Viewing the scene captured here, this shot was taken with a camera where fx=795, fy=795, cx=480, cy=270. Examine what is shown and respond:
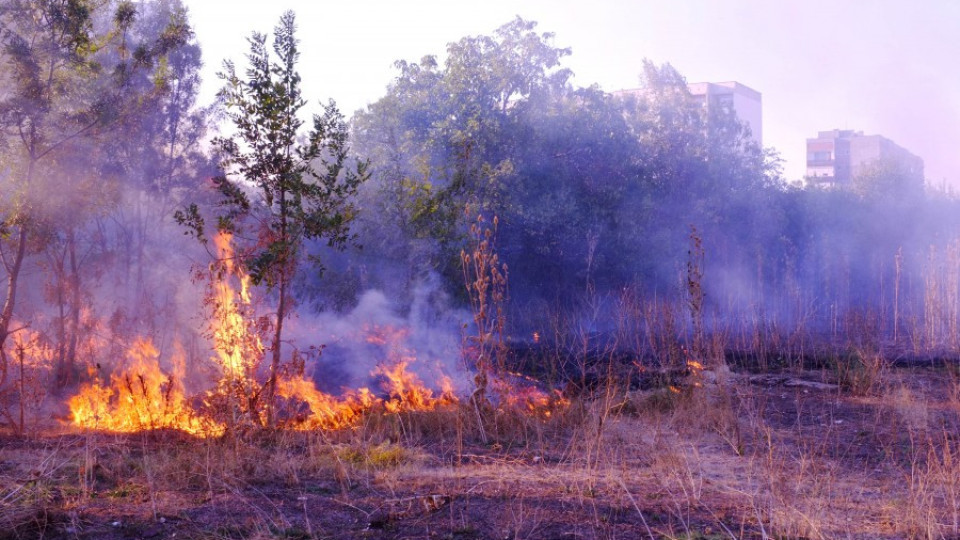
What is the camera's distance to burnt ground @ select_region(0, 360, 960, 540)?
4922mm

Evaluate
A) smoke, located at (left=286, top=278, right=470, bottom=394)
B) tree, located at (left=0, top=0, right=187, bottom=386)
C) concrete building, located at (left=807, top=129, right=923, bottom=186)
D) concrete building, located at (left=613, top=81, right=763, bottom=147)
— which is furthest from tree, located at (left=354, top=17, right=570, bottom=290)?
concrete building, located at (left=807, top=129, right=923, bottom=186)

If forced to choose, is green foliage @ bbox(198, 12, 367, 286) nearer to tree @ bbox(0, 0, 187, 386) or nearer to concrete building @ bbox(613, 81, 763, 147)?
tree @ bbox(0, 0, 187, 386)

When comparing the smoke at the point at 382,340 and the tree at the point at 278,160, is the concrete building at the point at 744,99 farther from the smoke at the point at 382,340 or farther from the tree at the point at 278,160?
the tree at the point at 278,160

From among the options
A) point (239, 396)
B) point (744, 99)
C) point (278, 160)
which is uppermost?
point (744, 99)

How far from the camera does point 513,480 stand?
6.13m

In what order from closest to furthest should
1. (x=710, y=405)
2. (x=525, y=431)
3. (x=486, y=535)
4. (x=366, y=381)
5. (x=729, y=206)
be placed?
1. (x=486, y=535)
2. (x=525, y=431)
3. (x=710, y=405)
4. (x=366, y=381)
5. (x=729, y=206)

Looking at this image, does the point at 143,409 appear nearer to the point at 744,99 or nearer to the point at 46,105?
the point at 46,105

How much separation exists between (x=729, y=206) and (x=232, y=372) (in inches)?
702

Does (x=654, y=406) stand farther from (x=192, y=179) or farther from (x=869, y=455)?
(x=192, y=179)

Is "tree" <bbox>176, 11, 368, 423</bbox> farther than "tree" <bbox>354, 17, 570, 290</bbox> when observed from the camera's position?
No

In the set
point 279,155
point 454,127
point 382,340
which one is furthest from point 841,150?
point 279,155

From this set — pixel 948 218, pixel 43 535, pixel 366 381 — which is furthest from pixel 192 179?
pixel 948 218

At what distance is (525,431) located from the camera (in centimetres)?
845

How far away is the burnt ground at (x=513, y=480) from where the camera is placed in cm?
492
